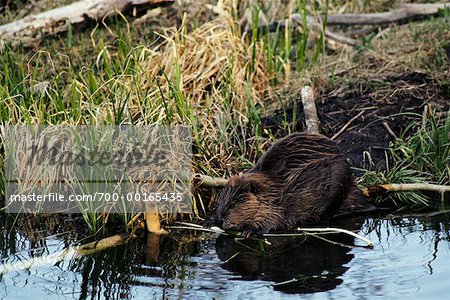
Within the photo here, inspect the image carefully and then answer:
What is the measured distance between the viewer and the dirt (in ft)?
19.8

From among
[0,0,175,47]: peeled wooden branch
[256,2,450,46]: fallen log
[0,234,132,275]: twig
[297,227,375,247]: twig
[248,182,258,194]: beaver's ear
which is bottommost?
[297,227,375,247]: twig

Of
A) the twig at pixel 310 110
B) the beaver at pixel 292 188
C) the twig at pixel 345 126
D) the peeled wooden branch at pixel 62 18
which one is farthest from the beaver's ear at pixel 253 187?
the peeled wooden branch at pixel 62 18

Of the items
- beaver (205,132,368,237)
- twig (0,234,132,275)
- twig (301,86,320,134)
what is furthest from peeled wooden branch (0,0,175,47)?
twig (0,234,132,275)

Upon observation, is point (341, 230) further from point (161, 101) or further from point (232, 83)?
point (232, 83)

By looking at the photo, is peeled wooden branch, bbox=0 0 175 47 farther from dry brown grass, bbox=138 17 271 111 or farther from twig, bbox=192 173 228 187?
twig, bbox=192 173 228 187

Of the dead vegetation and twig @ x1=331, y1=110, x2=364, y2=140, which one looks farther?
twig @ x1=331, y1=110, x2=364, y2=140

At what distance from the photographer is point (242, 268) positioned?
444cm

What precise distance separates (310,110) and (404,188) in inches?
40.9

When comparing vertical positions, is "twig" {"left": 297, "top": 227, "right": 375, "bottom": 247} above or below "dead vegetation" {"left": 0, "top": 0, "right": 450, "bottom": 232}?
below

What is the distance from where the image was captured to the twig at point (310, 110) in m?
5.97

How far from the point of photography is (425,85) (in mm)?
6441

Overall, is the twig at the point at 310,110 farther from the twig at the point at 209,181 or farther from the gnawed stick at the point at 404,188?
the twig at the point at 209,181

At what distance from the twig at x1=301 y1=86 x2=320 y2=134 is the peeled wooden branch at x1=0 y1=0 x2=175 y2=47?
1398mm

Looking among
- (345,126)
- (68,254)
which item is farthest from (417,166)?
(68,254)
